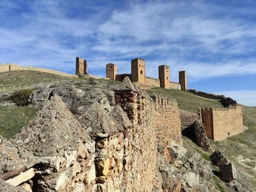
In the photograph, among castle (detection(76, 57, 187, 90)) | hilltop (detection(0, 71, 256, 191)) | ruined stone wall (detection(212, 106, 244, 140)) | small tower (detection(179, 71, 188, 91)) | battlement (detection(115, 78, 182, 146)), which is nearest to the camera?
battlement (detection(115, 78, 182, 146))

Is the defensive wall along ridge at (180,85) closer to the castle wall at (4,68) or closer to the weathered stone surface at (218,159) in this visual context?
the castle wall at (4,68)

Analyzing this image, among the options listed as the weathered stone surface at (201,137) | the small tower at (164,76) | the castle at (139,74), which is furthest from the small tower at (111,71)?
the weathered stone surface at (201,137)

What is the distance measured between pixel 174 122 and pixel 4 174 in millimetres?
17573

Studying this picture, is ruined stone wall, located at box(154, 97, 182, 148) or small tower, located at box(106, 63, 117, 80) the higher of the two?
small tower, located at box(106, 63, 117, 80)

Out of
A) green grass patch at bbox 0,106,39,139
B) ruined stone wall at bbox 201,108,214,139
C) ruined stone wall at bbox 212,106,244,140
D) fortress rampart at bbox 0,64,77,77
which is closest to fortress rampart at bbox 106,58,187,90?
fortress rampart at bbox 0,64,77,77

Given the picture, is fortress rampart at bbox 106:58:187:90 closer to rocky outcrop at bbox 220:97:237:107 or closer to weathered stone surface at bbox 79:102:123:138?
rocky outcrop at bbox 220:97:237:107

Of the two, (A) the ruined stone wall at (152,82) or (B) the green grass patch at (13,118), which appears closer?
(B) the green grass patch at (13,118)

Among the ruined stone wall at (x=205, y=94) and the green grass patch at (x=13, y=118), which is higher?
the ruined stone wall at (x=205, y=94)

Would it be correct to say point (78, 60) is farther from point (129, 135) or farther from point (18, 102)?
point (129, 135)

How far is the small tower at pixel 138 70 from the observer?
66562 millimetres

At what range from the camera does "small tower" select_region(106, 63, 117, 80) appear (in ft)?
228

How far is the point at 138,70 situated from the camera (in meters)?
66.7

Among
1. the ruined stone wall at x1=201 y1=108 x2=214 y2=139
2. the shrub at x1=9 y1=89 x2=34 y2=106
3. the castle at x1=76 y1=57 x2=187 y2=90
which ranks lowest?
the ruined stone wall at x1=201 y1=108 x2=214 y2=139

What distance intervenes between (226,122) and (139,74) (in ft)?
113
